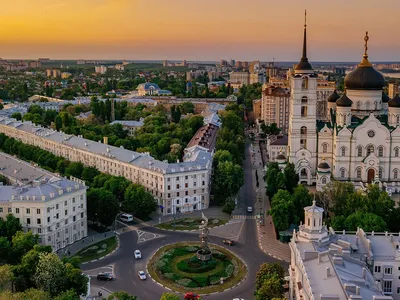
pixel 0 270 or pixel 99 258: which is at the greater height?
pixel 0 270

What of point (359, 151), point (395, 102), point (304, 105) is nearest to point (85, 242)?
point (304, 105)

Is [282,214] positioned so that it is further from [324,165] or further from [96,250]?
[96,250]

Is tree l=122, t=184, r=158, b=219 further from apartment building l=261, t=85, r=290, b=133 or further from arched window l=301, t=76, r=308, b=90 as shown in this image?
apartment building l=261, t=85, r=290, b=133

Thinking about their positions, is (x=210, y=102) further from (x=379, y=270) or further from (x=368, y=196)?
(x=379, y=270)

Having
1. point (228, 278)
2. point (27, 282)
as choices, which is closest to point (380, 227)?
point (228, 278)

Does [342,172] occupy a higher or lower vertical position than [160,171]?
lower

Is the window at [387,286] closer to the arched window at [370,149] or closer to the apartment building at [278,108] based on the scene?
the arched window at [370,149]
